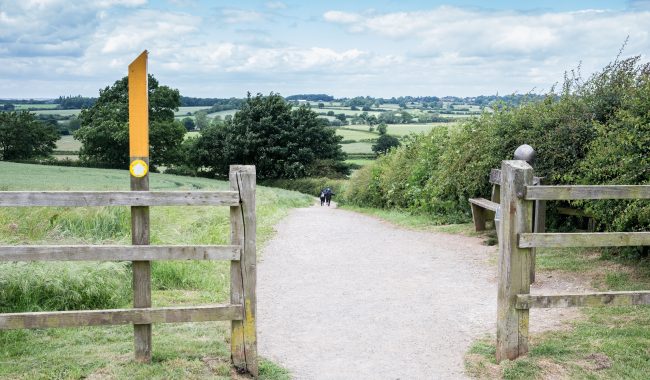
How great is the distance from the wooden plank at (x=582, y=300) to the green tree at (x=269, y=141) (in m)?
54.5

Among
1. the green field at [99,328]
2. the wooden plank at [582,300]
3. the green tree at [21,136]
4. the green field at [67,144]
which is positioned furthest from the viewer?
the green field at [67,144]

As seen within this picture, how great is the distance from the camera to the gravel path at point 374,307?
21.0 ft

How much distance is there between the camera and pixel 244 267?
222 inches

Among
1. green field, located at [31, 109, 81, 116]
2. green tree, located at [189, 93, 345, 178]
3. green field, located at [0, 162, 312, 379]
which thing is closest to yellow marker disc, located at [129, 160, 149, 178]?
green field, located at [0, 162, 312, 379]

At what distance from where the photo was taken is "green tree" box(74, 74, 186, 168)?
55.8 m

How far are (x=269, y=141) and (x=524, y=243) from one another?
5515 centimetres

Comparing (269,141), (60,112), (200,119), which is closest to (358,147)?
(269,141)

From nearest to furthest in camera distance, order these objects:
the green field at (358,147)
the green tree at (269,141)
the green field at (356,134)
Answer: the green tree at (269,141) < the green field at (358,147) < the green field at (356,134)

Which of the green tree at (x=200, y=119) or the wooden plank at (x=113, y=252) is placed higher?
the green tree at (x=200, y=119)

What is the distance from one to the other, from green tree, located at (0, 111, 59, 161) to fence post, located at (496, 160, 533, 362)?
60.6 meters

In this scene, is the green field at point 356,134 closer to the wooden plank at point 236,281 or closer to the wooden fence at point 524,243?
Result: the wooden fence at point 524,243

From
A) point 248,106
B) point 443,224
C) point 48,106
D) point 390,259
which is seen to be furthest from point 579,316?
point 48,106

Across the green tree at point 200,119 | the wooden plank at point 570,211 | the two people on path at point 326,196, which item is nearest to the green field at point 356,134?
the green tree at point 200,119

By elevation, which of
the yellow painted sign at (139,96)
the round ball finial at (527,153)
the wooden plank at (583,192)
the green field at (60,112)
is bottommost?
the wooden plank at (583,192)
